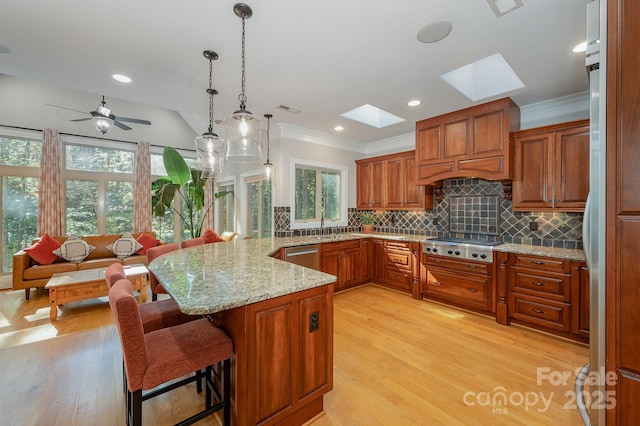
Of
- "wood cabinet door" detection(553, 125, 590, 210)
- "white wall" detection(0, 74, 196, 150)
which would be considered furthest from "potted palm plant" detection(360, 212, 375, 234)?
"white wall" detection(0, 74, 196, 150)

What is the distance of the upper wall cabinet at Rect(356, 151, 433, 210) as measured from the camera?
14.6 ft

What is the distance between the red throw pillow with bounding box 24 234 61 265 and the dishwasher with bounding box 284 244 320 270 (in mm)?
4115

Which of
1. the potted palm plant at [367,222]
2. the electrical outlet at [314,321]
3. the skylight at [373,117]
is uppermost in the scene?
the skylight at [373,117]

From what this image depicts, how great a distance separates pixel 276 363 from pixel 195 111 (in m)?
3.70

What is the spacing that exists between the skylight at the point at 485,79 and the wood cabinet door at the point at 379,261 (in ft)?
8.50

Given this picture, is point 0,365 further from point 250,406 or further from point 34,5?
point 34,5

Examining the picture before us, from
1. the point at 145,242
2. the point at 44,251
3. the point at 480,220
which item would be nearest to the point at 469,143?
the point at 480,220

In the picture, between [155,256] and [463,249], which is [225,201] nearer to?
[155,256]

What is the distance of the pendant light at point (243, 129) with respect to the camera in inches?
72.6

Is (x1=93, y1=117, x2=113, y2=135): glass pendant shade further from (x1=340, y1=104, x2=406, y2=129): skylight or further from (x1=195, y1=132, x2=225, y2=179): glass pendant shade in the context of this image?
(x1=340, y1=104, x2=406, y2=129): skylight

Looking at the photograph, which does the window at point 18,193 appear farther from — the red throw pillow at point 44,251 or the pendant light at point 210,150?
the pendant light at point 210,150

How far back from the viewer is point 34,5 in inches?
70.6

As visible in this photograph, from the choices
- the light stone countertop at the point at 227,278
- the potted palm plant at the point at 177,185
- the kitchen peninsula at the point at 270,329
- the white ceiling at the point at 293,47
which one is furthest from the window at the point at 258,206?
the kitchen peninsula at the point at 270,329

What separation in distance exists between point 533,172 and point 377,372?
3043 millimetres
